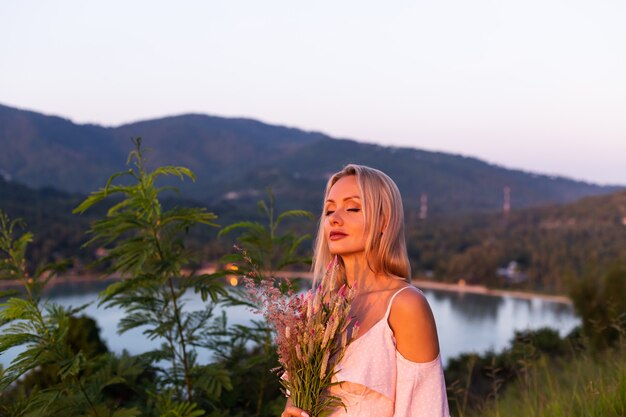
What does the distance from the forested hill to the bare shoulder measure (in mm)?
95309

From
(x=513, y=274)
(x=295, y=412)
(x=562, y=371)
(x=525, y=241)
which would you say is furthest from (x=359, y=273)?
(x=525, y=241)

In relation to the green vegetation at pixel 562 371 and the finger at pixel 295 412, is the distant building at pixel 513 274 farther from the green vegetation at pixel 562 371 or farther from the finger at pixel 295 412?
the finger at pixel 295 412

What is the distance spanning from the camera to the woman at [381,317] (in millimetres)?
2107

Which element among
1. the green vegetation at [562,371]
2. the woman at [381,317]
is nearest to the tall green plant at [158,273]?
the woman at [381,317]

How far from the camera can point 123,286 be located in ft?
11.6

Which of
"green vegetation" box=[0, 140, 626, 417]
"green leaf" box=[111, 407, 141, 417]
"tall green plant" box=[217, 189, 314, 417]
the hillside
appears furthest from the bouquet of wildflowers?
the hillside

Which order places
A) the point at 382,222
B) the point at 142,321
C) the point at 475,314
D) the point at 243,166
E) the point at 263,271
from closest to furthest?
the point at 382,222, the point at 142,321, the point at 263,271, the point at 475,314, the point at 243,166

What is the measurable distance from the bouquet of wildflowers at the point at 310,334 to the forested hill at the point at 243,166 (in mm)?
95311

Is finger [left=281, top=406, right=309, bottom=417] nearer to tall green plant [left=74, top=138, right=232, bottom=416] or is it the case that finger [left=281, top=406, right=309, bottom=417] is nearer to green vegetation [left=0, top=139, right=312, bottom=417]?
green vegetation [left=0, top=139, right=312, bottom=417]

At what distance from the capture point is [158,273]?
354 centimetres

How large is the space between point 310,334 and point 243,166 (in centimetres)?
16566

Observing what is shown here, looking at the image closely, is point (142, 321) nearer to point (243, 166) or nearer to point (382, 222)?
point (382, 222)

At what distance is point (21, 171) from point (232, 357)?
13938 centimetres

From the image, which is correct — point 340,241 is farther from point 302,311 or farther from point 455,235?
point 455,235
